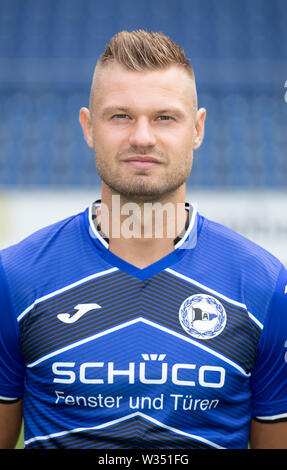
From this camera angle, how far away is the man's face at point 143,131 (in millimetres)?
1847

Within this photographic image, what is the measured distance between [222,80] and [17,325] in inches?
298

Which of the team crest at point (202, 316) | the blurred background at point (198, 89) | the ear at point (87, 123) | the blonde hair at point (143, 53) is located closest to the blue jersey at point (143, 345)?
the team crest at point (202, 316)

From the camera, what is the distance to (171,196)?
196cm

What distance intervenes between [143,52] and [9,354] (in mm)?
1079

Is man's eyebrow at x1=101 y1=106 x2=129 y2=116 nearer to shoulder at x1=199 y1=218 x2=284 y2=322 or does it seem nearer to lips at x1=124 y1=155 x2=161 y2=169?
lips at x1=124 y1=155 x2=161 y2=169

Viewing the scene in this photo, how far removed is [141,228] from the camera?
201cm

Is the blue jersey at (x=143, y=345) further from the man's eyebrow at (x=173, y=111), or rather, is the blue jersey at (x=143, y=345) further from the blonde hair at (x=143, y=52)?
the blonde hair at (x=143, y=52)

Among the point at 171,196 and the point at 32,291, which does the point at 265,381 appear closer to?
the point at 171,196

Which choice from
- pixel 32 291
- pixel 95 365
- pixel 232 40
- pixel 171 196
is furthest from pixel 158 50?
pixel 232 40

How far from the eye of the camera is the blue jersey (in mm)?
1912

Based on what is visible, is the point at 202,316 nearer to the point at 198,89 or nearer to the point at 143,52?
the point at 143,52

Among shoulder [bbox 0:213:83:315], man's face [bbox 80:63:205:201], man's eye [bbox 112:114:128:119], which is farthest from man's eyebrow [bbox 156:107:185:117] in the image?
shoulder [bbox 0:213:83:315]

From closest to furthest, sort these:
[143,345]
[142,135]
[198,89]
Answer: [142,135] < [143,345] < [198,89]

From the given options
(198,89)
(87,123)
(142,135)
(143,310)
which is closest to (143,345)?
(143,310)
